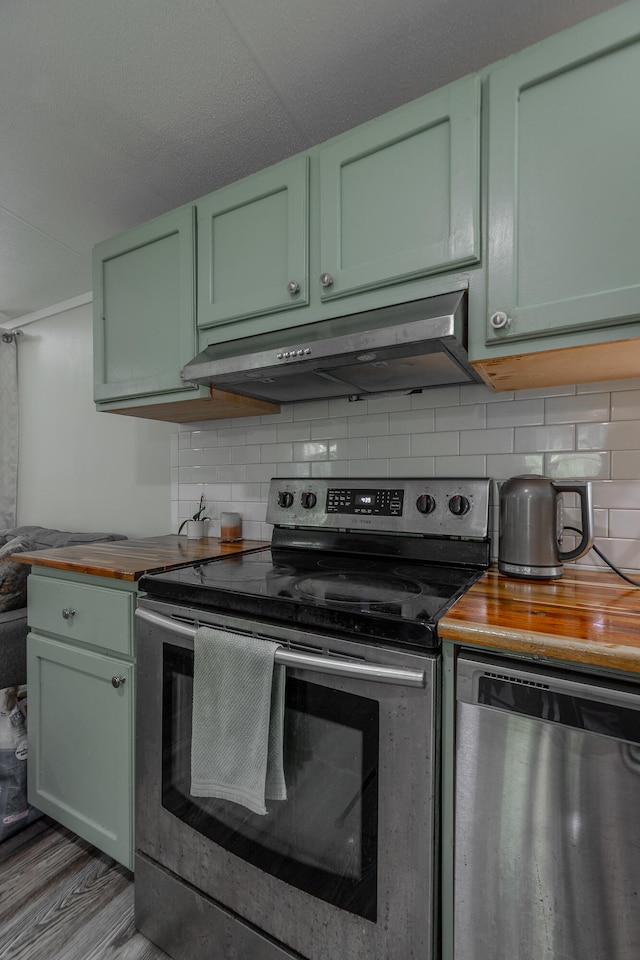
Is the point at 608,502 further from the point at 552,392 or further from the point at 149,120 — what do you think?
the point at 149,120

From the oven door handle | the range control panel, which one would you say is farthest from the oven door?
the range control panel

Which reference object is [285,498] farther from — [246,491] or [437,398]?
[437,398]

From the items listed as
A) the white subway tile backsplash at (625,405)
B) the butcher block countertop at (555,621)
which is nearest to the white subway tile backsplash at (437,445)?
the white subway tile backsplash at (625,405)

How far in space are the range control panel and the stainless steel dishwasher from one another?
2.08ft

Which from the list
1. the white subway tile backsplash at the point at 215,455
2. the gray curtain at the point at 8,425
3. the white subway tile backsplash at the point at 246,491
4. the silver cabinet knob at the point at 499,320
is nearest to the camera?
the silver cabinet knob at the point at 499,320

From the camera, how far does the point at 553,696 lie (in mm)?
749

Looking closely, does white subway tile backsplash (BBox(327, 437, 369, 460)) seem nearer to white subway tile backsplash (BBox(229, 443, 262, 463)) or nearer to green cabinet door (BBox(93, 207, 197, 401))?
white subway tile backsplash (BBox(229, 443, 262, 463))

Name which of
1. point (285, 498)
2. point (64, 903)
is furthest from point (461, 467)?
point (64, 903)

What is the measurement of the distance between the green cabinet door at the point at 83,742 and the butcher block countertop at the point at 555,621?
1041 millimetres

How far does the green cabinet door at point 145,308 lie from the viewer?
1.63 metres

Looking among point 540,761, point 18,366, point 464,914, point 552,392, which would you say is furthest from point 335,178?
point 18,366

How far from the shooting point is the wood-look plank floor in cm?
122

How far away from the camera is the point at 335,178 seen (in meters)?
1.30

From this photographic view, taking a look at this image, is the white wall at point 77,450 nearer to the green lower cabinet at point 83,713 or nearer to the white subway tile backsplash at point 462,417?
the green lower cabinet at point 83,713
